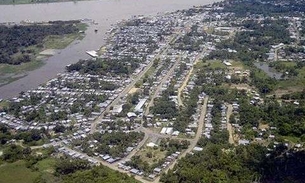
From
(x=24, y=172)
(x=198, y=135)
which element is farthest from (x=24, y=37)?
(x=198, y=135)

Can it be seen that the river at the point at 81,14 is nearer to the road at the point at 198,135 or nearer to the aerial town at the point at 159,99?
the aerial town at the point at 159,99

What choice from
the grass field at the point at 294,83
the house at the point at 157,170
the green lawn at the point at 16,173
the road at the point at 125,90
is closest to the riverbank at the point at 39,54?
the road at the point at 125,90

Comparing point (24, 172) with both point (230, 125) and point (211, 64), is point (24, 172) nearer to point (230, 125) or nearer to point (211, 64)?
point (230, 125)

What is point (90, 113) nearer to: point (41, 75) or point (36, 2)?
point (41, 75)

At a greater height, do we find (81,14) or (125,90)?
(81,14)

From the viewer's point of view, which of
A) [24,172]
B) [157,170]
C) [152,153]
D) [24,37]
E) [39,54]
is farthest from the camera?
[24,37]

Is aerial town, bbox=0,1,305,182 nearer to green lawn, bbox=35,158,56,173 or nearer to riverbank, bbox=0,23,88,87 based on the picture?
green lawn, bbox=35,158,56,173
